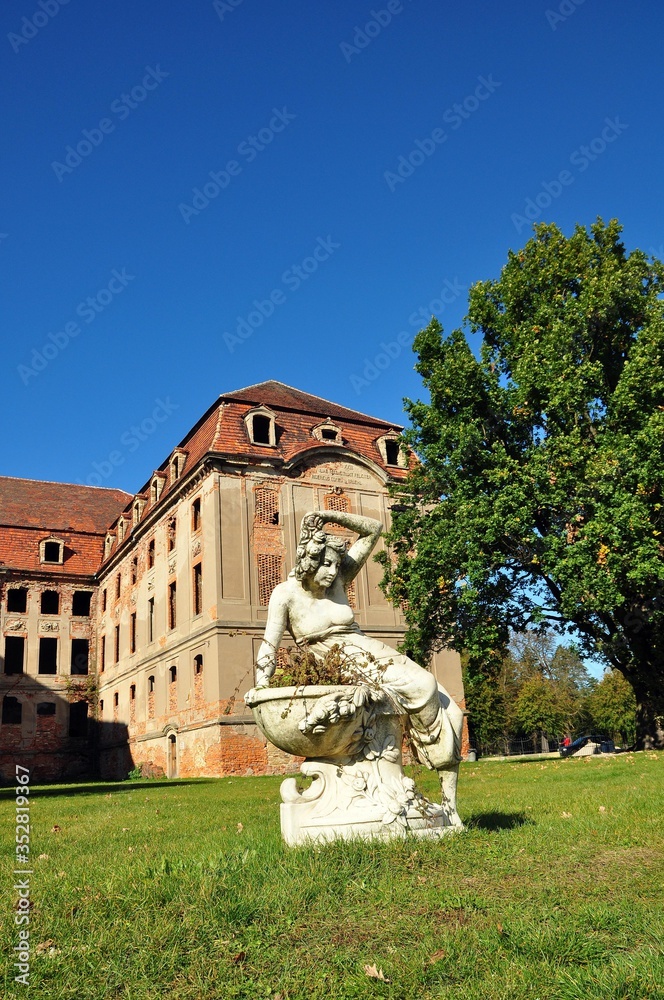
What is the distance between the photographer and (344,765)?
551 centimetres

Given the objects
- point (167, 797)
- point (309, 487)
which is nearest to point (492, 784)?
point (167, 797)

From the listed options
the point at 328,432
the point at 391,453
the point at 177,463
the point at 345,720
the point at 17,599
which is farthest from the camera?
the point at 17,599

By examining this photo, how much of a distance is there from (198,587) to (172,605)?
334 centimetres

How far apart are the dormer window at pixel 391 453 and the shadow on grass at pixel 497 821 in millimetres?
23897

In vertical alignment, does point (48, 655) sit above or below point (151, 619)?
below

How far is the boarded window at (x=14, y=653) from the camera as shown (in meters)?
38.8

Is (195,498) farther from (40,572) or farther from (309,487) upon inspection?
(40,572)

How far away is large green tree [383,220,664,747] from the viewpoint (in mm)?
16641

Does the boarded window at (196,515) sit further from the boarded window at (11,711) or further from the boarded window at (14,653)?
the boarded window at (11,711)

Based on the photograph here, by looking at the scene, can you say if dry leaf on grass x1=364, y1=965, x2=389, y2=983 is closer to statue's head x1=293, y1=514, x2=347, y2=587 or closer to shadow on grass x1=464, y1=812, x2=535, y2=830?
shadow on grass x1=464, y1=812, x2=535, y2=830

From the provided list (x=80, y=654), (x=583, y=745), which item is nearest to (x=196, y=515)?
(x=80, y=654)

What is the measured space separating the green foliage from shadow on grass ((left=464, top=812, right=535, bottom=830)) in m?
40.3

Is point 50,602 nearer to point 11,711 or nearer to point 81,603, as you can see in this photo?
point 81,603

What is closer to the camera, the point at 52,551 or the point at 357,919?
the point at 357,919
